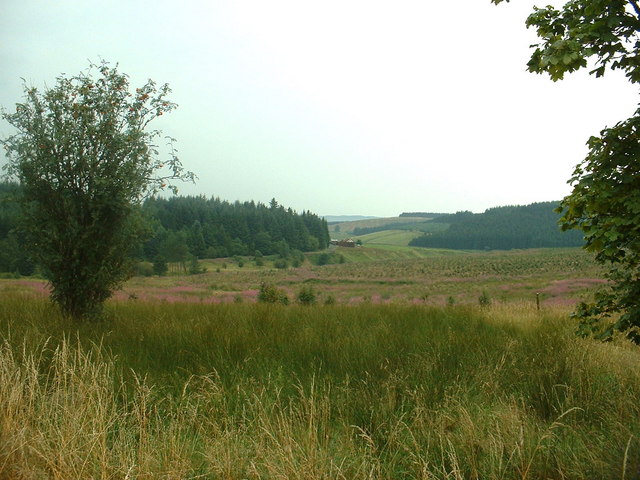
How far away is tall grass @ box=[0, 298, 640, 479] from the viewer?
10.1 ft

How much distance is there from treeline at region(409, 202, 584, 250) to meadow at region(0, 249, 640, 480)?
13936cm

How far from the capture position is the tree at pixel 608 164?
3.54 metres

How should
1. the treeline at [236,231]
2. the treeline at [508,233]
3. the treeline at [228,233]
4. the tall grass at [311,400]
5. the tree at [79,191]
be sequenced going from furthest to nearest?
the treeline at [508,233] → the treeline at [236,231] → the treeline at [228,233] → the tree at [79,191] → the tall grass at [311,400]

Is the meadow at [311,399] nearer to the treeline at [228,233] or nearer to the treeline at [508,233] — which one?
the treeline at [228,233]

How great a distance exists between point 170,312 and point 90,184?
10.9ft

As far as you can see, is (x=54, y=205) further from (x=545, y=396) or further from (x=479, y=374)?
(x=545, y=396)

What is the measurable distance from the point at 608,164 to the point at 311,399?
3273mm

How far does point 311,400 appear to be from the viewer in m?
3.46


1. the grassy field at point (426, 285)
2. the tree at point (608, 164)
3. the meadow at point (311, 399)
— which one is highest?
the tree at point (608, 164)

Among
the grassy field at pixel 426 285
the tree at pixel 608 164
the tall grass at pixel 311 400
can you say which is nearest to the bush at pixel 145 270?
the grassy field at pixel 426 285

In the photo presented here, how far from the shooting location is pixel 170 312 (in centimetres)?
983

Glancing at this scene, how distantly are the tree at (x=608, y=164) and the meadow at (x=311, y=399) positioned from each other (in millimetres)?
1430

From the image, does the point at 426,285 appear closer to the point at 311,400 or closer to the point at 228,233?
the point at 311,400

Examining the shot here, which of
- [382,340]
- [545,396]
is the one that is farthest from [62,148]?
[545,396]
